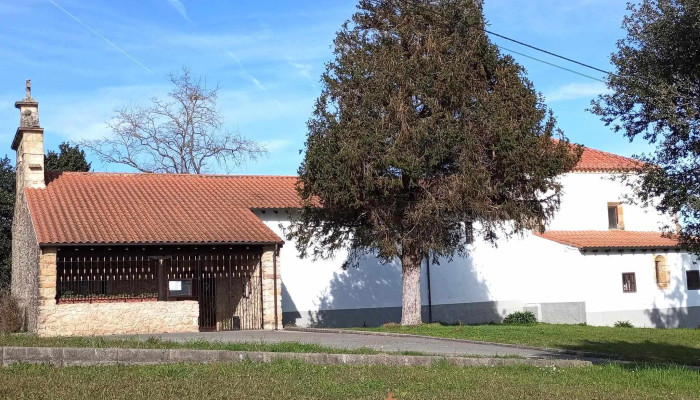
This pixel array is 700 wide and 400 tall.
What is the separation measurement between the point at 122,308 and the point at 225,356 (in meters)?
9.84

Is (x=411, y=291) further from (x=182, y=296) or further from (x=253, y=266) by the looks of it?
(x=182, y=296)

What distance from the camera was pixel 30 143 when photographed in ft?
84.8

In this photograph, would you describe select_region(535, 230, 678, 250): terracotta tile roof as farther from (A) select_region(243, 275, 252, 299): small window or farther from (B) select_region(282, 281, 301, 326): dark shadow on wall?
(A) select_region(243, 275, 252, 299): small window

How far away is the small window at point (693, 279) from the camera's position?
3394cm

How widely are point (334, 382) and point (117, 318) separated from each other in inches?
501

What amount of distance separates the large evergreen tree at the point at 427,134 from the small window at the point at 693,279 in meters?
13.5

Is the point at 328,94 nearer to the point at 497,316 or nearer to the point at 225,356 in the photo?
the point at 225,356

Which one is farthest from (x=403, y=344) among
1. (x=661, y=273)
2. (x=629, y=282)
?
(x=661, y=273)

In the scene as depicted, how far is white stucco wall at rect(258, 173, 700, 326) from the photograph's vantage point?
30.0 meters

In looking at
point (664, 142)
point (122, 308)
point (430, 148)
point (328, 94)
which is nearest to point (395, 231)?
point (430, 148)

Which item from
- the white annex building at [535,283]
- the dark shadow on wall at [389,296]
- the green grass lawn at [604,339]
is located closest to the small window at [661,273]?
the white annex building at [535,283]

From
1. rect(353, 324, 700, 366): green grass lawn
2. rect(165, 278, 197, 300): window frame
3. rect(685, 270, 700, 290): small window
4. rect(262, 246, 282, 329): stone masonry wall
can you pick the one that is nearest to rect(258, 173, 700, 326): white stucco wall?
rect(685, 270, 700, 290): small window

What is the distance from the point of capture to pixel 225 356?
13.2 metres

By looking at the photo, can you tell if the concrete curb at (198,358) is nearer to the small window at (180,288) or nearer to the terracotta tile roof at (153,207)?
the terracotta tile roof at (153,207)
